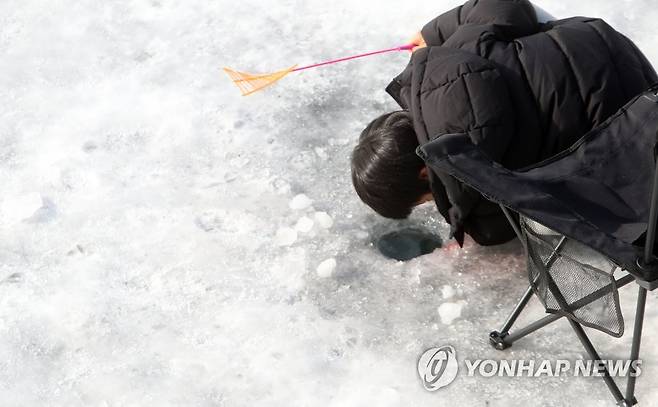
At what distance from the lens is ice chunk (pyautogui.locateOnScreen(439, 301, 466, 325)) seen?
121 inches

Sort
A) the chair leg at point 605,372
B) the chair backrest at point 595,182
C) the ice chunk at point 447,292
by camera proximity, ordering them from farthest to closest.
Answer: the ice chunk at point 447,292
the chair leg at point 605,372
the chair backrest at point 595,182

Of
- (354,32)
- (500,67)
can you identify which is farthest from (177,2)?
(500,67)

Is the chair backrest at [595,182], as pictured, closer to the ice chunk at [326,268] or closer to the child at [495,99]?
the child at [495,99]

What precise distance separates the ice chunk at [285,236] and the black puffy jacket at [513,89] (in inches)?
25.9

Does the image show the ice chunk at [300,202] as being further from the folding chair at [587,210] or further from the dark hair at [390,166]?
the folding chair at [587,210]

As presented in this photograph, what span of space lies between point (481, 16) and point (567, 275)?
96 cm

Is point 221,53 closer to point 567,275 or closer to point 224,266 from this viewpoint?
point 224,266

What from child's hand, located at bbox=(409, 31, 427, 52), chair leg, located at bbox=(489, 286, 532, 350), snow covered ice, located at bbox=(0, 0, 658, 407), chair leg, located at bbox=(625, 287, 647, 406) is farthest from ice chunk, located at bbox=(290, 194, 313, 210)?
chair leg, located at bbox=(625, 287, 647, 406)

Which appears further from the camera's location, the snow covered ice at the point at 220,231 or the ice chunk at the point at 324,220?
the ice chunk at the point at 324,220

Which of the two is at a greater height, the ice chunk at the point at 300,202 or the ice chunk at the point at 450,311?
the ice chunk at the point at 450,311

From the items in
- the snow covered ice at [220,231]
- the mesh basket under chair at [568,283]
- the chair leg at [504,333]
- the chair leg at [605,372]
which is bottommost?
the snow covered ice at [220,231]

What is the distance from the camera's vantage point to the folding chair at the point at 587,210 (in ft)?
7.35

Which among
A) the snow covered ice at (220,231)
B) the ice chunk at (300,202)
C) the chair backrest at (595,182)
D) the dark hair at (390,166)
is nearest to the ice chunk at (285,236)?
the snow covered ice at (220,231)

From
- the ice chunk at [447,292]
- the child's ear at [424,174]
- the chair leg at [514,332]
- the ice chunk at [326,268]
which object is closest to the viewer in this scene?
the chair leg at [514,332]
